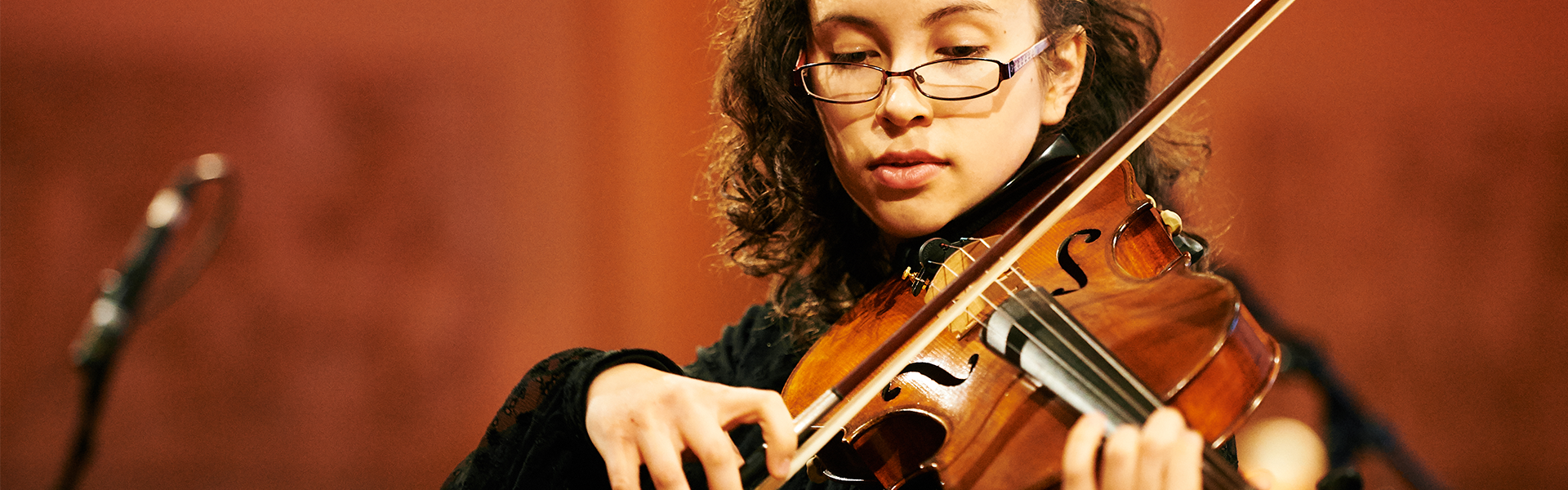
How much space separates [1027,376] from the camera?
1.86 ft

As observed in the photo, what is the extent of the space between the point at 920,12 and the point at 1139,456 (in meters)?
0.36

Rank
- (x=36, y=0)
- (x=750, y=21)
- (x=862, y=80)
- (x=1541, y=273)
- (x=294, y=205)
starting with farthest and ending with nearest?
(x=294, y=205) < (x=36, y=0) < (x=1541, y=273) < (x=750, y=21) < (x=862, y=80)

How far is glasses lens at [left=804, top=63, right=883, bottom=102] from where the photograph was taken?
2.38 ft

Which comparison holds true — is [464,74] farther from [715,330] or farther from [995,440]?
[995,440]

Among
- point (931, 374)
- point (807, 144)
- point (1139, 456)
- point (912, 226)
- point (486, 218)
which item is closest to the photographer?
point (1139, 456)

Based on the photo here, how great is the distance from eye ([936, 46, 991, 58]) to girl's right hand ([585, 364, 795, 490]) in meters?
0.31

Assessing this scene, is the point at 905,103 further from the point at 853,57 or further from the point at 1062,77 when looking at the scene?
the point at 1062,77

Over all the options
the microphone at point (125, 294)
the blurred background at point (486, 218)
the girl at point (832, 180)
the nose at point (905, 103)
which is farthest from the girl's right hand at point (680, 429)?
the blurred background at point (486, 218)

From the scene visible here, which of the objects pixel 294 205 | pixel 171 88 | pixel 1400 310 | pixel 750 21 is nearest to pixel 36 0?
pixel 171 88

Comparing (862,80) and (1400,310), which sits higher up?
(862,80)

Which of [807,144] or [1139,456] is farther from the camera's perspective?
[807,144]

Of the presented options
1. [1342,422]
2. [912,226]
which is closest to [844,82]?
[912,226]

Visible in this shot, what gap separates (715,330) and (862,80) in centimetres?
128

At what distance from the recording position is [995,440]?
1.80ft
